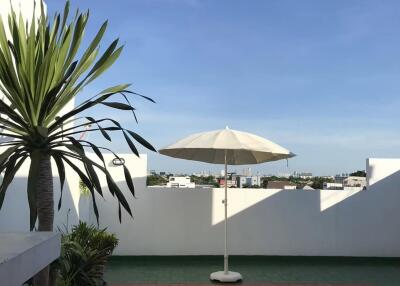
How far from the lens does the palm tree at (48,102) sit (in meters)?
3.50

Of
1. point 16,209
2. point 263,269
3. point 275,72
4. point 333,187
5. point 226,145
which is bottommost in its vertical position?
point 263,269

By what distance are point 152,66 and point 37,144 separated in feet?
17.9

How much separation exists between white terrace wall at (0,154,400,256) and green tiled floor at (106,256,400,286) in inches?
5.9

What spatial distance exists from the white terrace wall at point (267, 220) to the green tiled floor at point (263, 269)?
0.15 metres

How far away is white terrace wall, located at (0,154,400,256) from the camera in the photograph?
844 centimetres

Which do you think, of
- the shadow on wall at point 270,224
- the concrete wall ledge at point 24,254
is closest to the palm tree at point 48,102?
the concrete wall ledge at point 24,254

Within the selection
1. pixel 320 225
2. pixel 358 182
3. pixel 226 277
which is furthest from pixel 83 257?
pixel 358 182

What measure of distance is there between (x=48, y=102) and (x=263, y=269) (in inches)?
211

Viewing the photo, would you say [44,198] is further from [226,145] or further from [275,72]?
[275,72]

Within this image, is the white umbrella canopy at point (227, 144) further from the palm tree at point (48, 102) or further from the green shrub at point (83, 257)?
the palm tree at point (48, 102)

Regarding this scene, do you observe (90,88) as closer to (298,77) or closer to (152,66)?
(152,66)

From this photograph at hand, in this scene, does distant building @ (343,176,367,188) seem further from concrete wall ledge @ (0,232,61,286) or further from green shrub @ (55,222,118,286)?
concrete wall ledge @ (0,232,61,286)

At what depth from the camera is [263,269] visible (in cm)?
770

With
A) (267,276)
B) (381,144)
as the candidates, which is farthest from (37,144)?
(381,144)
